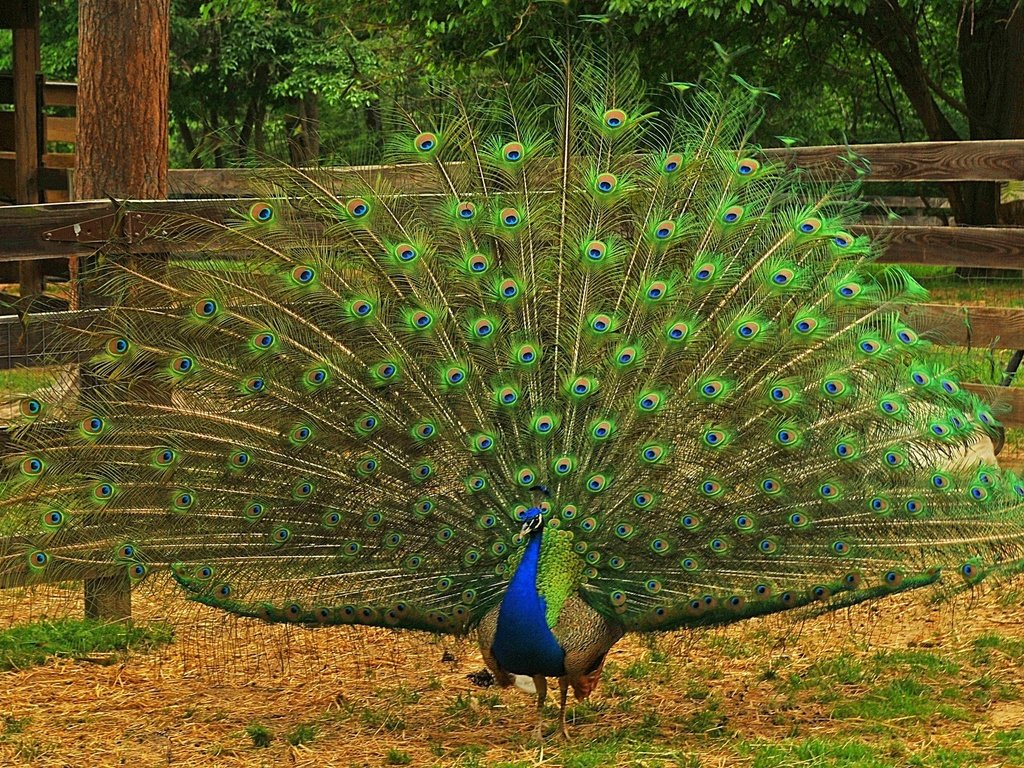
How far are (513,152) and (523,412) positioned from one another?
3.80ft

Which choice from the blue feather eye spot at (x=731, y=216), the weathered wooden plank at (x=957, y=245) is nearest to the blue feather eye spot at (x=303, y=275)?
the blue feather eye spot at (x=731, y=216)

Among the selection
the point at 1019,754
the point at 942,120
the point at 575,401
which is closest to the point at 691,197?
the point at 575,401

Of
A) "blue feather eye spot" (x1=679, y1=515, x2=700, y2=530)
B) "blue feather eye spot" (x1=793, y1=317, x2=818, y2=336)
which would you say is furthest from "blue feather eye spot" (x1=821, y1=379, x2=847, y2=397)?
"blue feather eye spot" (x1=679, y1=515, x2=700, y2=530)

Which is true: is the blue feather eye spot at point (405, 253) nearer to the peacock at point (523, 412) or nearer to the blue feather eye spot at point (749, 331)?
the peacock at point (523, 412)

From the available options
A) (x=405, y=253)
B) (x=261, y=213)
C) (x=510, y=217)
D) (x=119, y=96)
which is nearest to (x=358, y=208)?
(x=405, y=253)

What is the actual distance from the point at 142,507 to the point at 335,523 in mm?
780

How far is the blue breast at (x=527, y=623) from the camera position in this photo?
469cm

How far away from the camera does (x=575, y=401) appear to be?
16.6 feet

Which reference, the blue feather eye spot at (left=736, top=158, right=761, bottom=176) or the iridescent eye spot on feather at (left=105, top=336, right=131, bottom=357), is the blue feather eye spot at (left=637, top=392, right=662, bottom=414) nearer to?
the blue feather eye spot at (left=736, top=158, right=761, bottom=176)

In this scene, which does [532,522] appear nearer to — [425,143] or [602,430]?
[602,430]

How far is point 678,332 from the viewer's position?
5.13m

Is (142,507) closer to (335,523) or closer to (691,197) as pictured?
(335,523)

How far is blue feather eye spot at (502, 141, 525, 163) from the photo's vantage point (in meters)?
5.49

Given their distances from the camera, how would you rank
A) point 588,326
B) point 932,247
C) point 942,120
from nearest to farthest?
1. point 588,326
2. point 932,247
3. point 942,120
